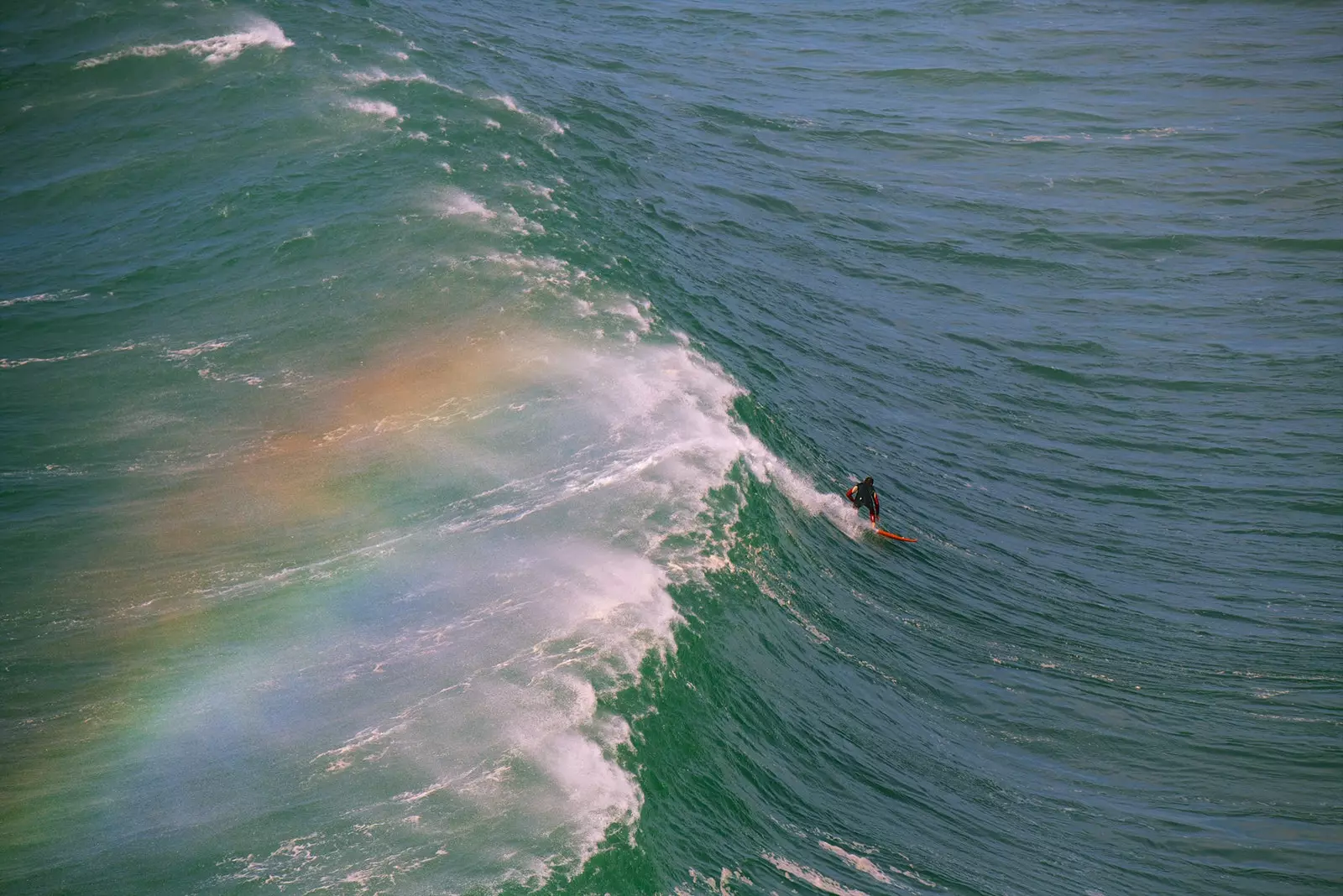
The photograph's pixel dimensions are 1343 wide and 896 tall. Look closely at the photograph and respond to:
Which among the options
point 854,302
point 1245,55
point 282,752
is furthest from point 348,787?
point 1245,55

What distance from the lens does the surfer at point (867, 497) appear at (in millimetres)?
15977

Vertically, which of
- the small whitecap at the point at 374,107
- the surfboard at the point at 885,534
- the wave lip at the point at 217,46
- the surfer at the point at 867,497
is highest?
the wave lip at the point at 217,46

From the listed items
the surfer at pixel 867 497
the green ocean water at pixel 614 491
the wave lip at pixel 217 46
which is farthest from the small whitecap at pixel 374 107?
the surfer at pixel 867 497

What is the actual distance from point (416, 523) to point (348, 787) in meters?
4.33

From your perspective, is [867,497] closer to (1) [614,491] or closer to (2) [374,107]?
(1) [614,491]

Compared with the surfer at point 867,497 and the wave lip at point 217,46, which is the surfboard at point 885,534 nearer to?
the surfer at point 867,497

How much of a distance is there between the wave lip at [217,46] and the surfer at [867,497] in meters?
18.5

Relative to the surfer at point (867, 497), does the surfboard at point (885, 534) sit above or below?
below

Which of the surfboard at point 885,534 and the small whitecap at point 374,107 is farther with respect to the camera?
the small whitecap at point 374,107

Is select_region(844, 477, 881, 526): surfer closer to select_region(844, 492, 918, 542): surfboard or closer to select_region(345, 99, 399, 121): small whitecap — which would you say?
select_region(844, 492, 918, 542): surfboard

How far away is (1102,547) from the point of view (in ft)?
57.3

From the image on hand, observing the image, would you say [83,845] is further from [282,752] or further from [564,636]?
[564,636]

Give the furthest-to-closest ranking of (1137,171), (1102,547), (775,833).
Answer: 1. (1137,171)
2. (1102,547)
3. (775,833)

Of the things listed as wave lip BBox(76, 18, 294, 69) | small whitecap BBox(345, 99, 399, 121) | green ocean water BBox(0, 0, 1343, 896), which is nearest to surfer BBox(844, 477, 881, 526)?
green ocean water BBox(0, 0, 1343, 896)
